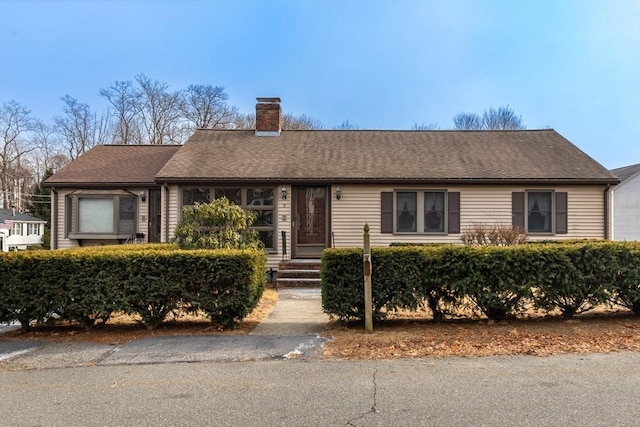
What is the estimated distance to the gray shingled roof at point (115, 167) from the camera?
551 inches

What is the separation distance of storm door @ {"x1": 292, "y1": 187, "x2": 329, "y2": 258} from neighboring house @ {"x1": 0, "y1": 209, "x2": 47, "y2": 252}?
2885cm

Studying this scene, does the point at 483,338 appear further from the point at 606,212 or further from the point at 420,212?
the point at 606,212

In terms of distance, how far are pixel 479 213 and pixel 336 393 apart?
10.2 metres

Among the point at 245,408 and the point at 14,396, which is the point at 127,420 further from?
the point at 14,396

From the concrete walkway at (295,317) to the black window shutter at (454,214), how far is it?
4.92 meters

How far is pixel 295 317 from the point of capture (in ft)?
24.6

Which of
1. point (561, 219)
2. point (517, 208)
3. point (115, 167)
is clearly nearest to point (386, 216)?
point (517, 208)

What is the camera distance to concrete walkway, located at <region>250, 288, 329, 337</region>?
6.46 meters

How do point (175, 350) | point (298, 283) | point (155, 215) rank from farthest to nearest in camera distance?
point (155, 215) → point (298, 283) → point (175, 350)

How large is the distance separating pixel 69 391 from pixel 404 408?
10.00 ft

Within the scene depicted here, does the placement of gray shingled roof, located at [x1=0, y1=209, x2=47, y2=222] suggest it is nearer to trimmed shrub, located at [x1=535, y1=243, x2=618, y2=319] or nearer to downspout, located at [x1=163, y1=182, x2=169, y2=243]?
downspout, located at [x1=163, y1=182, x2=169, y2=243]

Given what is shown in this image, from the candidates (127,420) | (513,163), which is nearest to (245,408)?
(127,420)

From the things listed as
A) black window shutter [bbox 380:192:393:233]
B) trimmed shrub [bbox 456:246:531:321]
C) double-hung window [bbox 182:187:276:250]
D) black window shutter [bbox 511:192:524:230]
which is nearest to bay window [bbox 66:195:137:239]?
double-hung window [bbox 182:187:276:250]

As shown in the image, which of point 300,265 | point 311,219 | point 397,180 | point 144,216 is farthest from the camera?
point 144,216
